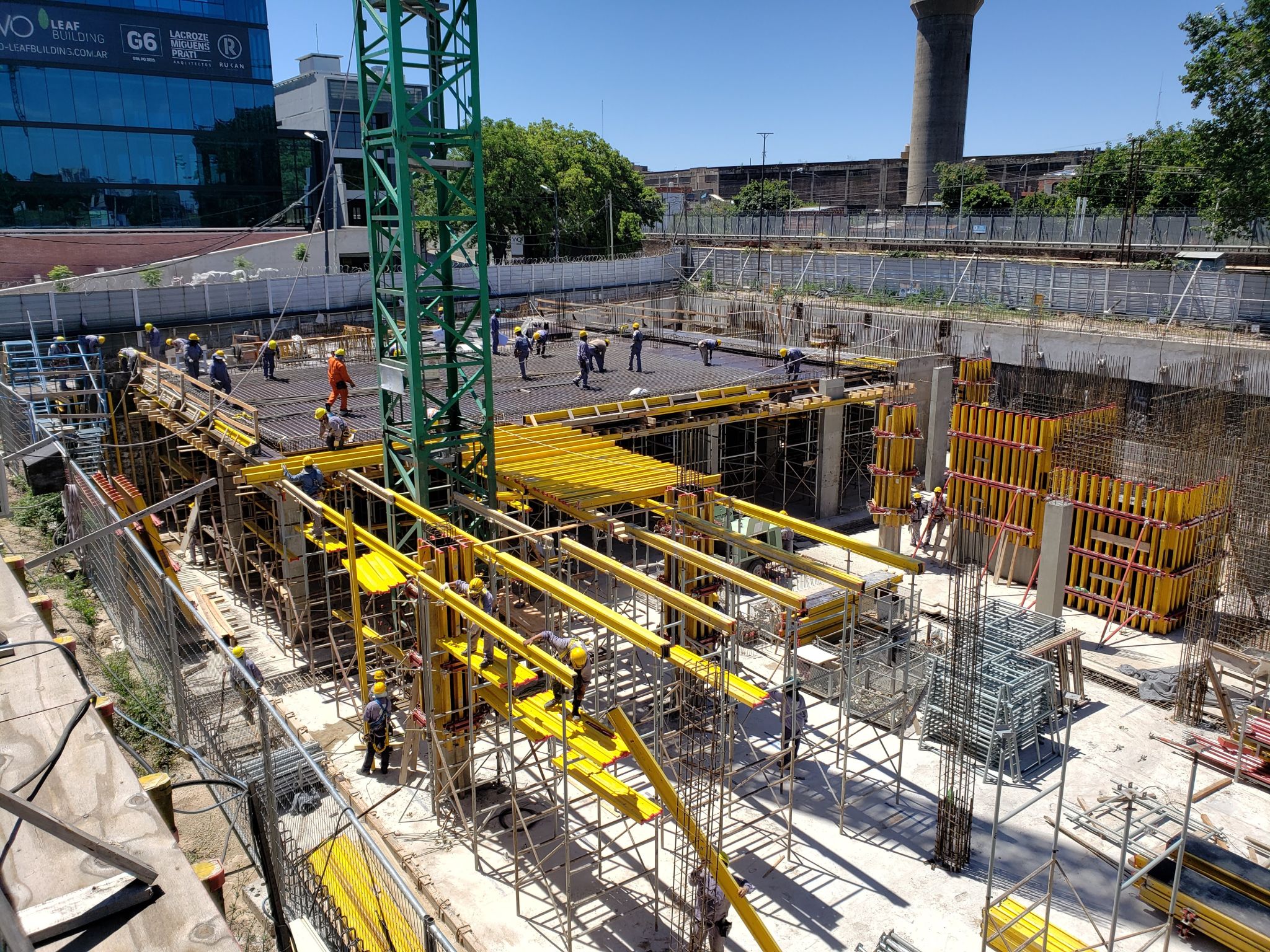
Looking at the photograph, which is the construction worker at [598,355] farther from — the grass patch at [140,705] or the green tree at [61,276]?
the green tree at [61,276]

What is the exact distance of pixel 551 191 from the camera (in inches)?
1980

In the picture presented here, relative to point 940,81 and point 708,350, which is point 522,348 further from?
point 940,81

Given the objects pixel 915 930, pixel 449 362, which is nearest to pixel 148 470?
pixel 449 362

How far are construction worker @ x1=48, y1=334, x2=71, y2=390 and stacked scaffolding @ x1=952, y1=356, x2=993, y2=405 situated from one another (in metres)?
22.6

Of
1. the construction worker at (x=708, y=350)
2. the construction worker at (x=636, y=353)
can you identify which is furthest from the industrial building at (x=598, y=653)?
the construction worker at (x=708, y=350)

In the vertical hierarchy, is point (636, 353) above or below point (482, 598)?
above

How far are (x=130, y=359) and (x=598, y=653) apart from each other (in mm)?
17986

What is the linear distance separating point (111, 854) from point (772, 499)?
25547 millimetres

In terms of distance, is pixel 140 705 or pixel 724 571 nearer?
pixel 140 705

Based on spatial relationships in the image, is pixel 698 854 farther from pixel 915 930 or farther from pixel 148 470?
pixel 148 470

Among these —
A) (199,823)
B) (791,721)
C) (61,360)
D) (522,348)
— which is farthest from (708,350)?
(199,823)

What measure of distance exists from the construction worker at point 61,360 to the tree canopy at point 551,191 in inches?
1034

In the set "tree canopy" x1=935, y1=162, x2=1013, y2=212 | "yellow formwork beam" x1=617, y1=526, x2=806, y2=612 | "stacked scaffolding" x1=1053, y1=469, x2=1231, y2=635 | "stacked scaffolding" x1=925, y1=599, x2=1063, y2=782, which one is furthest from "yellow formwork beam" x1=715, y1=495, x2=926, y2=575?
"tree canopy" x1=935, y1=162, x2=1013, y2=212

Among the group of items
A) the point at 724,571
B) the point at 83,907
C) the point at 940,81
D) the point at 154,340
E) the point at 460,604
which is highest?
the point at 940,81
